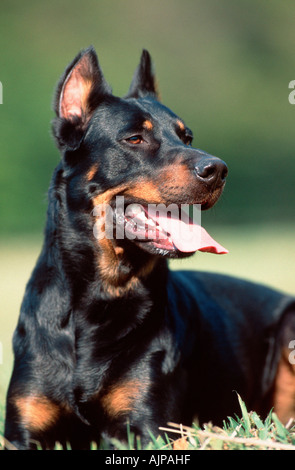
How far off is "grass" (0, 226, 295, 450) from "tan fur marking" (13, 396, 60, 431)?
0.18 metres

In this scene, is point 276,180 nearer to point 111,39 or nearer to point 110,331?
point 111,39

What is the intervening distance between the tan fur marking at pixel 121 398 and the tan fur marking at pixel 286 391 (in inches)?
65.0

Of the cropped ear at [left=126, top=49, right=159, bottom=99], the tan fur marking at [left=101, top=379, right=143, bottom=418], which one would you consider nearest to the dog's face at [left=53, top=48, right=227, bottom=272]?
the cropped ear at [left=126, top=49, right=159, bottom=99]

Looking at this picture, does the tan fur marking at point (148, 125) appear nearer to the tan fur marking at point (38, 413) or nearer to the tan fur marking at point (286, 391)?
the tan fur marking at point (38, 413)

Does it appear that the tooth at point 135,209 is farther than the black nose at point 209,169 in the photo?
Yes

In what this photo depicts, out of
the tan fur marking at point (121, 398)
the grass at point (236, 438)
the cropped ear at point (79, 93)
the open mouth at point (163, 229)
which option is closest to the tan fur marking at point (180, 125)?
the cropped ear at point (79, 93)

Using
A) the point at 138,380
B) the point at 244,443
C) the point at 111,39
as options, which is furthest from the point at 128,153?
the point at 111,39

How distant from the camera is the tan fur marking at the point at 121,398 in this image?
3.63 metres

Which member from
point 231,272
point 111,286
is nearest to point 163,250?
point 111,286

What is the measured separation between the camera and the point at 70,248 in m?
3.93

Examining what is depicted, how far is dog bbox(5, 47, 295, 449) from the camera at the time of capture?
365 centimetres

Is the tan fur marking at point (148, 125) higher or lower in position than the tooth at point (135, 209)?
higher

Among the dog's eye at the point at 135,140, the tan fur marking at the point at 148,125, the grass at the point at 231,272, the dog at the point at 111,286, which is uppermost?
the tan fur marking at the point at 148,125

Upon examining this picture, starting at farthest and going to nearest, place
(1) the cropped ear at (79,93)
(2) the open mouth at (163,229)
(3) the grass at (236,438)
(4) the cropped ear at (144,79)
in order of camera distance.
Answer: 1. (4) the cropped ear at (144,79)
2. (1) the cropped ear at (79,93)
3. (2) the open mouth at (163,229)
4. (3) the grass at (236,438)
